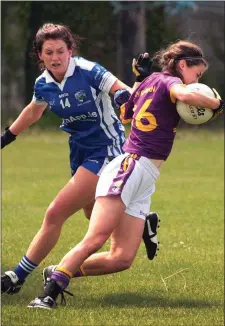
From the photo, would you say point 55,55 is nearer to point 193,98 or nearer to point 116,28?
point 193,98

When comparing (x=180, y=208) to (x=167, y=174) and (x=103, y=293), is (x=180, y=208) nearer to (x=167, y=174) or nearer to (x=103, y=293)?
(x=167, y=174)

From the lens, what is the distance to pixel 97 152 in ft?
Result: 26.6

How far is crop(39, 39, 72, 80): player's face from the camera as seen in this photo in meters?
7.71

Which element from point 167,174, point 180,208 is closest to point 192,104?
point 180,208

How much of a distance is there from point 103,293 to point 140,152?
1932 millimetres

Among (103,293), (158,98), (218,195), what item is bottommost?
(218,195)

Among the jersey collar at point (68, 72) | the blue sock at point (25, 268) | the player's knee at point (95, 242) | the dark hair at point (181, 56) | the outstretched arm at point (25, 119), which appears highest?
the dark hair at point (181, 56)

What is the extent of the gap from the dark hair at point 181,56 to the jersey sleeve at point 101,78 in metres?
0.76

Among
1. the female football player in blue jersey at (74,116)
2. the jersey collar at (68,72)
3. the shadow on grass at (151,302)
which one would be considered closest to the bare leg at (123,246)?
the female football player in blue jersey at (74,116)

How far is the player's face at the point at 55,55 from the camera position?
7711 millimetres

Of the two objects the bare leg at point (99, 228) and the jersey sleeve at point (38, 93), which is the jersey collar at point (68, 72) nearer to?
the jersey sleeve at point (38, 93)

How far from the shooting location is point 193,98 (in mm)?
6520

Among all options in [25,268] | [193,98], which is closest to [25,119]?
[25,268]

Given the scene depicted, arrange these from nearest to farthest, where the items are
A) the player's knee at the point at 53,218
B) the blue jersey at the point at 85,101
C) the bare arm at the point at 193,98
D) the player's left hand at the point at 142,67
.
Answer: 1. the bare arm at the point at 193,98
2. the player's left hand at the point at 142,67
3. the blue jersey at the point at 85,101
4. the player's knee at the point at 53,218
